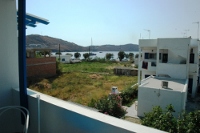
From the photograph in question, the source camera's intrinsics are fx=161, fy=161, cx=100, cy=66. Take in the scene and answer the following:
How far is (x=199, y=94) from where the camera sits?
11.5 m

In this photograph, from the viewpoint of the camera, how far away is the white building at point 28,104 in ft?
3.71

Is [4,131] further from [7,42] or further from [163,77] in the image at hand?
[163,77]

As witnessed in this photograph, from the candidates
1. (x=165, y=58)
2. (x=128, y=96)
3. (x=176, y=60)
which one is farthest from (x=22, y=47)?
(x=165, y=58)

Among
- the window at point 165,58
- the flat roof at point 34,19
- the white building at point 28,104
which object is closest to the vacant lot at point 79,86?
the window at point 165,58

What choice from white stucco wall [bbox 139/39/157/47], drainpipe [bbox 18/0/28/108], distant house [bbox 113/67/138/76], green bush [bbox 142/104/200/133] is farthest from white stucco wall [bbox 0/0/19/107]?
distant house [bbox 113/67/138/76]

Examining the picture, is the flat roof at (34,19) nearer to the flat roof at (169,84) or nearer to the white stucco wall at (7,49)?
the white stucco wall at (7,49)

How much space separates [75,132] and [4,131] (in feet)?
3.72

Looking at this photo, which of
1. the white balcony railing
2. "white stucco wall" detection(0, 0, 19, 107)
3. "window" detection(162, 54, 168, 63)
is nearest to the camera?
the white balcony railing

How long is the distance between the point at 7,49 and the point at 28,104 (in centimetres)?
69

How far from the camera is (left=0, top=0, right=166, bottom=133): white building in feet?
3.71

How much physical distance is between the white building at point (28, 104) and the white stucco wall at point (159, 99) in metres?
6.40

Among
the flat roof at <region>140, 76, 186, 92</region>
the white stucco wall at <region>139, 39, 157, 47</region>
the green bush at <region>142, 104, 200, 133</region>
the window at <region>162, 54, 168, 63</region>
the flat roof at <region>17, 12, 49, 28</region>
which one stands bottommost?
the green bush at <region>142, 104, 200, 133</region>

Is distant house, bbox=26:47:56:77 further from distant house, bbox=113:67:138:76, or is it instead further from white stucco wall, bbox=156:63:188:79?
white stucco wall, bbox=156:63:188:79

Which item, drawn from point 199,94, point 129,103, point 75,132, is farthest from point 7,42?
point 199,94
